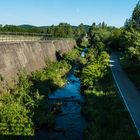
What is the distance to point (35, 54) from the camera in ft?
138

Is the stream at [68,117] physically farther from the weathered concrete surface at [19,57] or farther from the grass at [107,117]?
the weathered concrete surface at [19,57]

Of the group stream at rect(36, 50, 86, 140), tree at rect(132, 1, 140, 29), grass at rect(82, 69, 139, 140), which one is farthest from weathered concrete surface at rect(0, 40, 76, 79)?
tree at rect(132, 1, 140, 29)

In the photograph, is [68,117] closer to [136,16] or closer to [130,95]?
[130,95]

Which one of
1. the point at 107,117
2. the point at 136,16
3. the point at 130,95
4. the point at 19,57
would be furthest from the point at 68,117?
the point at 136,16

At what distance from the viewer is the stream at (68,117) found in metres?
21.2

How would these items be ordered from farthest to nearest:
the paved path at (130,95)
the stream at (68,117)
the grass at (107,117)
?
the paved path at (130,95)
the stream at (68,117)
the grass at (107,117)

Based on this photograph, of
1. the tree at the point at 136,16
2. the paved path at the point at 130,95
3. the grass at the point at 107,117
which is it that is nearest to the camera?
the grass at the point at 107,117

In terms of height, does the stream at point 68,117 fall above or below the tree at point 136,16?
below

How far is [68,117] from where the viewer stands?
25.5 metres

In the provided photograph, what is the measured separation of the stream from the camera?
21.2 metres

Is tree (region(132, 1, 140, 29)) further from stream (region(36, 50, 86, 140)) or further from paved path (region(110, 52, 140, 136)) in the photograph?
stream (region(36, 50, 86, 140))

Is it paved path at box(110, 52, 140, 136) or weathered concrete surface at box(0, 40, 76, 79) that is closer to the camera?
paved path at box(110, 52, 140, 136)

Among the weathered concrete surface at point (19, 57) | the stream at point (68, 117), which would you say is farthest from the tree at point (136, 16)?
the stream at point (68, 117)

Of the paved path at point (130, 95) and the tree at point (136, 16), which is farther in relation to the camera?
the tree at point (136, 16)
